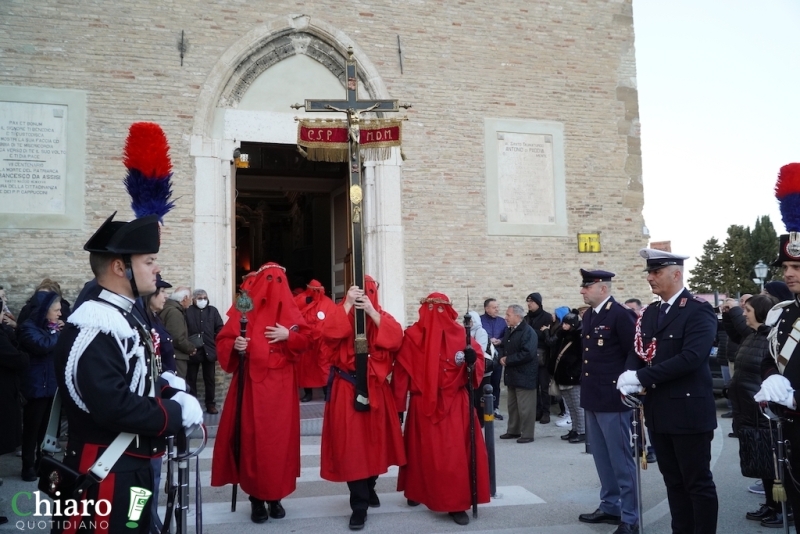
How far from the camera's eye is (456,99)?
39.1ft

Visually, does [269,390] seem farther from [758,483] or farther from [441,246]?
[441,246]

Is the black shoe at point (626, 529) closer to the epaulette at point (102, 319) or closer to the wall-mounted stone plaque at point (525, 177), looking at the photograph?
the epaulette at point (102, 319)

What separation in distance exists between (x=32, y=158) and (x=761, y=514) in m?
10.3

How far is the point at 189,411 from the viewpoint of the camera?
3295mm

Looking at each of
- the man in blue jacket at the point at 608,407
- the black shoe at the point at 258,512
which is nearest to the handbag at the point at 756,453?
the man in blue jacket at the point at 608,407

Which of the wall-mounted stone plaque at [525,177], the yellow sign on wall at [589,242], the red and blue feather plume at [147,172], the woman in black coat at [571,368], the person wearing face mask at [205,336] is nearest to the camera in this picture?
the red and blue feather plume at [147,172]

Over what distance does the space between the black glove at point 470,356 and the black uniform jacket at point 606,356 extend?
963 millimetres

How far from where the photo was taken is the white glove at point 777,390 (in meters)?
3.95

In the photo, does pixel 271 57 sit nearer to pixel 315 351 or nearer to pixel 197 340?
pixel 197 340

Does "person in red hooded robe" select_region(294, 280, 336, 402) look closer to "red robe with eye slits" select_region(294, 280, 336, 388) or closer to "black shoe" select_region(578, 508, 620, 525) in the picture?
"red robe with eye slits" select_region(294, 280, 336, 388)

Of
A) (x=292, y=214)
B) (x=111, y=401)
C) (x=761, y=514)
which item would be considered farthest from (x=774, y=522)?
(x=292, y=214)

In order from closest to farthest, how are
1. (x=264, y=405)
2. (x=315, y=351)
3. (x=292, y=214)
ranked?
(x=264, y=405), (x=315, y=351), (x=292, y=214)

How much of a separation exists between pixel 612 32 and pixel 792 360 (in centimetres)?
1032

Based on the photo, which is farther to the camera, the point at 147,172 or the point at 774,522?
the point at 774,522
